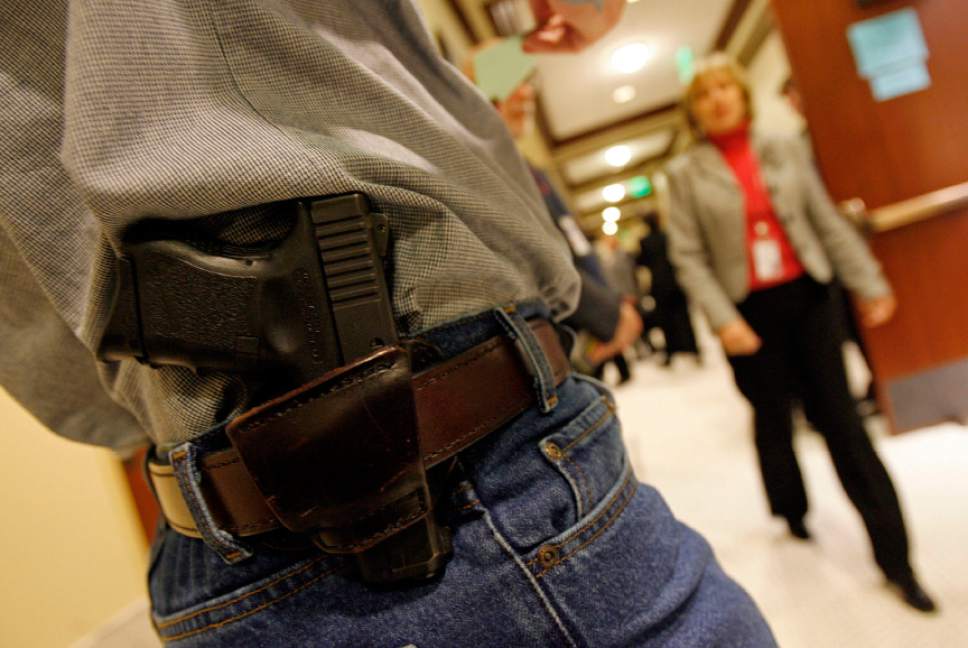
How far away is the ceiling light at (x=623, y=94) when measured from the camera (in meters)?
5.35

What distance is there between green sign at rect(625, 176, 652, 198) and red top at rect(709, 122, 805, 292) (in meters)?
9.16

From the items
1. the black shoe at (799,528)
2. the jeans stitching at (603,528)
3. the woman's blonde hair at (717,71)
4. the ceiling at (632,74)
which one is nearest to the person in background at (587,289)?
the woman's blonde hair at (717,71)

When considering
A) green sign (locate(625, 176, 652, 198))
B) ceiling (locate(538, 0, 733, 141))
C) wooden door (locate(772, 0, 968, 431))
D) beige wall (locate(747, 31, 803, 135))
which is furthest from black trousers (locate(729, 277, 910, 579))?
green sign (locate(625, 176, 652, 198))

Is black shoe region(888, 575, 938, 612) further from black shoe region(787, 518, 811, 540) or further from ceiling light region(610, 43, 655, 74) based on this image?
ceiling light region(610, 43, 655, 74)

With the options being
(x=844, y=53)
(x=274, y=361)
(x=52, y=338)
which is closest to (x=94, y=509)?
(x=52, y=338)

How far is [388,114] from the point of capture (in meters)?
0.38

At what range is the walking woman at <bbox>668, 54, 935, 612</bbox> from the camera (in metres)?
1.24

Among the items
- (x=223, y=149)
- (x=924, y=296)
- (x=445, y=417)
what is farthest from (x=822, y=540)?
(x=223, y=149)

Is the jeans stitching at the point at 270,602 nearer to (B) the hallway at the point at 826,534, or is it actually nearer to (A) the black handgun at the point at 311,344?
(A) the black handgun at the point at 311,344

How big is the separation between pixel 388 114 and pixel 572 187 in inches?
390

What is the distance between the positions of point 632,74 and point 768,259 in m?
4.50

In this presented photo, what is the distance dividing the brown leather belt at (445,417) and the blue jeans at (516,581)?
0.02 m

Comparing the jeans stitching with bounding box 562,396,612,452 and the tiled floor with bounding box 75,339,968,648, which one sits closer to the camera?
the jeans stitching with bounding box 562,396,612,452

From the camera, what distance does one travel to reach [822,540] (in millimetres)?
1486
